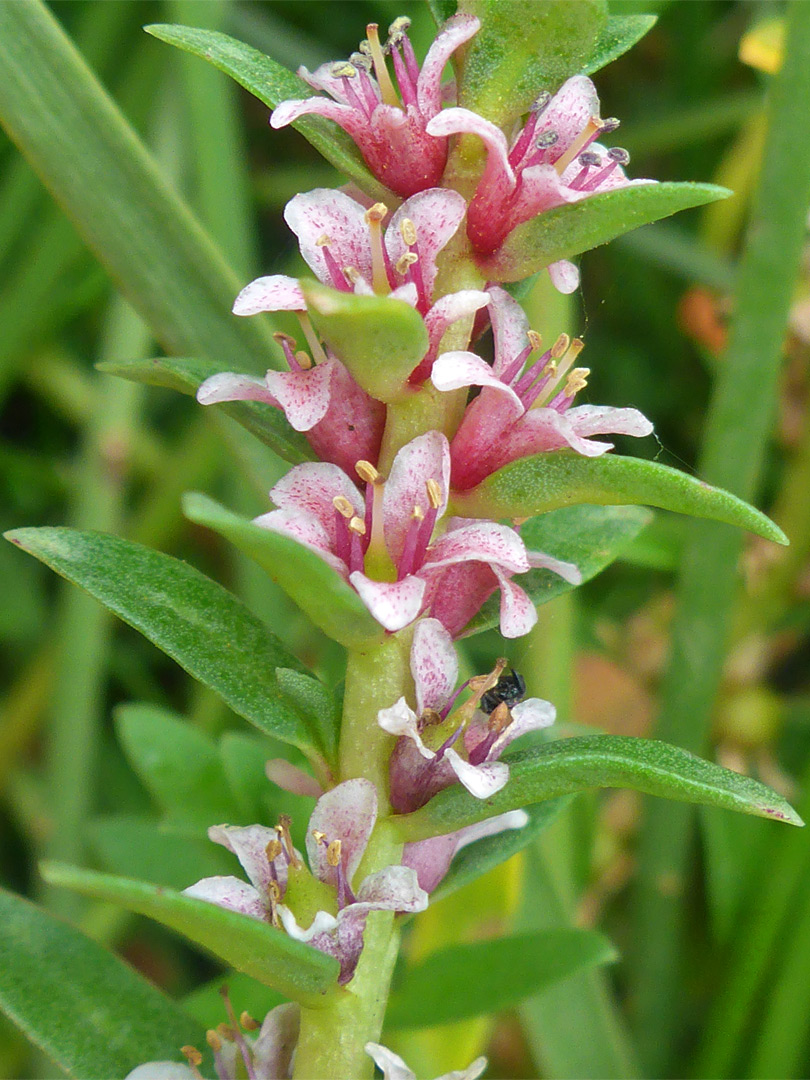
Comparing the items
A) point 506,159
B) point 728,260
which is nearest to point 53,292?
point 728,260

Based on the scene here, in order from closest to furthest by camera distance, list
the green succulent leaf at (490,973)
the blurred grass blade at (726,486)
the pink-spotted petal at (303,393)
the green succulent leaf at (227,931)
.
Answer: the green succulent leaf at (227,931) → the pink-spotted petal at (303,393) → the green succulent leaf at (490,973) → the blurred grass blade at (726,486)

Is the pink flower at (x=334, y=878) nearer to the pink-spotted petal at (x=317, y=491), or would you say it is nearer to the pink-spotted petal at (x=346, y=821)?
the pink-spotted petal at (x=346, y=821)

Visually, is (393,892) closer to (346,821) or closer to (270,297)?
(346,821)

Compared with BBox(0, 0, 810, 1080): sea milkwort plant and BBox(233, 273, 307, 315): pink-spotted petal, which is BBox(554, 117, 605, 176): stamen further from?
BBox(233, 273, 307, 315): pink-spotted petal

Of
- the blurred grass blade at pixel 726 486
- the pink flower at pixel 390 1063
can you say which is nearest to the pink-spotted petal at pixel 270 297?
the pink flower at pixel 390 1063

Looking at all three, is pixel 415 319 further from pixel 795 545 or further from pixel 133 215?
pixel 795 545

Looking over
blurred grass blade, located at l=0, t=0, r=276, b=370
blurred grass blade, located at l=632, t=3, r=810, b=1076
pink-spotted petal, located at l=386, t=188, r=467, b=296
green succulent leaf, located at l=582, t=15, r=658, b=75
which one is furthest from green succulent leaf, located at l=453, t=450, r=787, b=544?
blurred grass blade, located at l=632, t=3, r=810, b=1076
